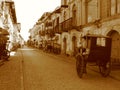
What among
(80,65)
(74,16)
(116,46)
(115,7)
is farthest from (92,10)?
(80,65)

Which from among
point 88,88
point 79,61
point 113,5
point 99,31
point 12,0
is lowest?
point 88,88

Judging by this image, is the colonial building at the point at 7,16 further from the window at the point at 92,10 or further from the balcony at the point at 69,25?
the window at the point at 92,10

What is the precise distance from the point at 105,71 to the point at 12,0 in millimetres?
32019

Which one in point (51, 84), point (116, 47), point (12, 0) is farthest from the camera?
point (12, 0)

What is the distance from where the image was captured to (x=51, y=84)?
31.9 ft

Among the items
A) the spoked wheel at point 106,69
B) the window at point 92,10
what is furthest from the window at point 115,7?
the spoked wheel at point 106,69

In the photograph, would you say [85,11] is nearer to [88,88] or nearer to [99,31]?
[99,31]

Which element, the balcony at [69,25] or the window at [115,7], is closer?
the window at [115,7]

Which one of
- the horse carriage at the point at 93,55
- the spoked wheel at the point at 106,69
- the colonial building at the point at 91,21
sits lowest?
the spoked wheel at the point at 106,69

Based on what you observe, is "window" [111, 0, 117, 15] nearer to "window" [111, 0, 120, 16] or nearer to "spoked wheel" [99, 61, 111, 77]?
"window" [111, 0, 120, 16]

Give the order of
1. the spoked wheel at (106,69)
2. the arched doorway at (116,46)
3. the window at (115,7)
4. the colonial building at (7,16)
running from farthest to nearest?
the colonial building at (7,16) < the arched doorway at (116,46) < the window at (115,7) < the spoked wheel at (106,69)

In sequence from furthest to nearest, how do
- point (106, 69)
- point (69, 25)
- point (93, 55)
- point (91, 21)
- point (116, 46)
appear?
point (69, 25), point (91, 21), point (116, 46), point (106, 69), point (93, 55)

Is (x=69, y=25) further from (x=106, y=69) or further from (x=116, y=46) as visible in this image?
(x=106, y=69)

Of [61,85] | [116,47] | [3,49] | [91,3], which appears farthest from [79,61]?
[91,3]
